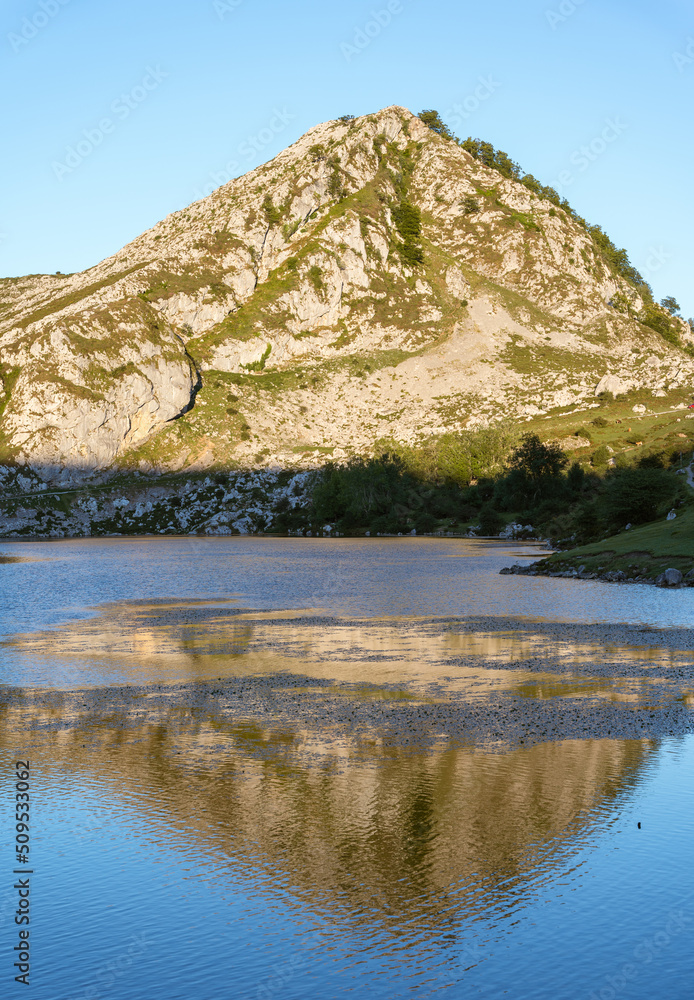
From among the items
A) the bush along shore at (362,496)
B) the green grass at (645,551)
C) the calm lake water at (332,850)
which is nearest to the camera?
the calm lake water at (332,850)

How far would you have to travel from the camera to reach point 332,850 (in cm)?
1473

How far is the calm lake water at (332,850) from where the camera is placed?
11102 millimetres

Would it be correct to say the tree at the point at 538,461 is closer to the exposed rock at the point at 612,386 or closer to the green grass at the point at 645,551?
the exposed rock at the point at 612,386

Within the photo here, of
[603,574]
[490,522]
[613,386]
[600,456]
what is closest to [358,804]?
[603,574]

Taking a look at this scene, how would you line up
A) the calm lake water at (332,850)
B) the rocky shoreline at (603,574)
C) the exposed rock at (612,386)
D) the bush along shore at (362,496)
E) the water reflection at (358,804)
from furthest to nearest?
the exposed rock at (612,386)
the bush along shore at (362,496)
the rocky shoreline at (603,574)
the water reflection at (358,804)
the calm lake water at (332,850)

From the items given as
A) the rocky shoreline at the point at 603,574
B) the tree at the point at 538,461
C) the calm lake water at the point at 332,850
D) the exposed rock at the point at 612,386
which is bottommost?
the calm lake water at the point at 332,850

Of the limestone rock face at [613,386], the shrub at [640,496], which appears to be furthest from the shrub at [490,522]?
the limestone rock face at [613,386]

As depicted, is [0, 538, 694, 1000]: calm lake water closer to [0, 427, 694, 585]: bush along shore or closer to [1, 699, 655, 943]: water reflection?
[1, 699, 655, 943]: water reflection

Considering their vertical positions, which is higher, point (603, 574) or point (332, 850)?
point (603, 574)

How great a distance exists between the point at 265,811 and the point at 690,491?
215ft

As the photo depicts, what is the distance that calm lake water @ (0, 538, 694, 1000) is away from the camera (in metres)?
11.1

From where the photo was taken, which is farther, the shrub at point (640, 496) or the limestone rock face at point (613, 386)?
the limestone rock face at point (613, 386)

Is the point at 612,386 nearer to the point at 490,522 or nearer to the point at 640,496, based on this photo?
the point at 490,522

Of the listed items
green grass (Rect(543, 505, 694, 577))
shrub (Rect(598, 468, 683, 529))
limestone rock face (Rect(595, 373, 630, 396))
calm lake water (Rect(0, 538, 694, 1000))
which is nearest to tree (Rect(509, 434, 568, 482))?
limestone rock face (Rect(595, 373, 630, 396))
